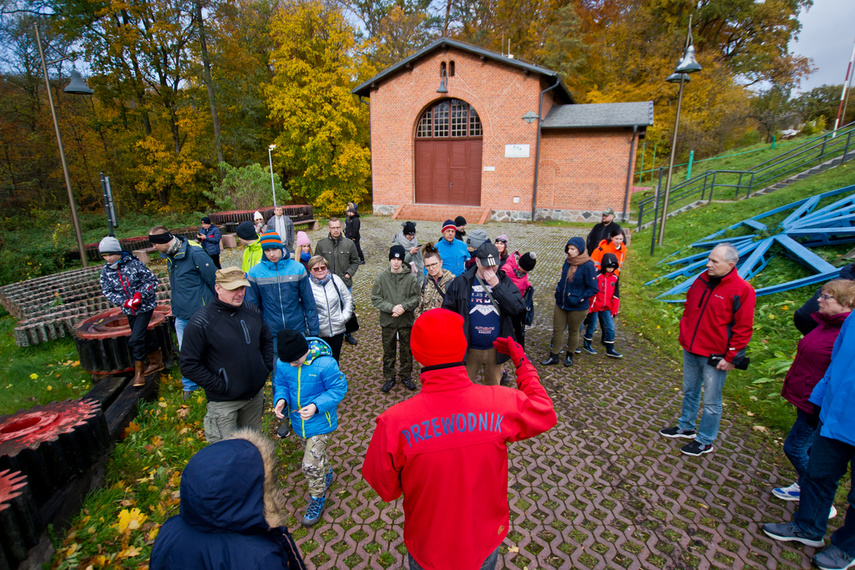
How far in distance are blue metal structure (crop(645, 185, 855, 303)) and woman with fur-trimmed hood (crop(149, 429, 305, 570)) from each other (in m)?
8.33

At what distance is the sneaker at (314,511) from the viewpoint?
3.43 m

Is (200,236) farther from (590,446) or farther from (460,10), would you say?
(460,10)

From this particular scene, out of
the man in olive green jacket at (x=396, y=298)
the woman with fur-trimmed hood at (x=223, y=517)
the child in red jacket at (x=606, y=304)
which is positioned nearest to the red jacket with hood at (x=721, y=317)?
the child in red jacket at (x=606, y=304)

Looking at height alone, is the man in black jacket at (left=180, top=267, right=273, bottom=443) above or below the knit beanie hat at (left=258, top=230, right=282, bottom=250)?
below

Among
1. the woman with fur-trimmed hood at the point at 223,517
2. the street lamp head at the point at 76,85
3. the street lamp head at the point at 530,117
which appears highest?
the street lamp head at the point at 530,117

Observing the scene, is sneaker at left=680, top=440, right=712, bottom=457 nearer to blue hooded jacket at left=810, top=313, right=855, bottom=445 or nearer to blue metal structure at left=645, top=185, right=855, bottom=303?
blue hooded jacket at left=810, top=313, right=855, bottom=445

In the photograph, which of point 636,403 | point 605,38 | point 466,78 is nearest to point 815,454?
point 636,403

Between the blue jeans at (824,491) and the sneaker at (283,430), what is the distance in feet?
15.1

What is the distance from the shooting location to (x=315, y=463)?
3416 mm

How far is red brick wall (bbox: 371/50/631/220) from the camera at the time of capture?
18.8 meters

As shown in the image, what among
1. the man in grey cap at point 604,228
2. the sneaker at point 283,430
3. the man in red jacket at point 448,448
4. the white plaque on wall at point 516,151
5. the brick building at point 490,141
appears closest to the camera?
the man in red jacket at point 448,448

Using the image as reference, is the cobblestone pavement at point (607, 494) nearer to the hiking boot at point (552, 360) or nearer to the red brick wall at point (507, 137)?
the hiking boot at point (552, 360)

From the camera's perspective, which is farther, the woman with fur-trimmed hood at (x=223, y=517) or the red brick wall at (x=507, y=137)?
the red brick wall at (x=507, y=137)

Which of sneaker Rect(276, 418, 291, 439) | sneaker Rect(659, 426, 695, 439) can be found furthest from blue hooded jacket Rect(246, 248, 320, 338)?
sneaker Rect(659, 426, 695, 439)
